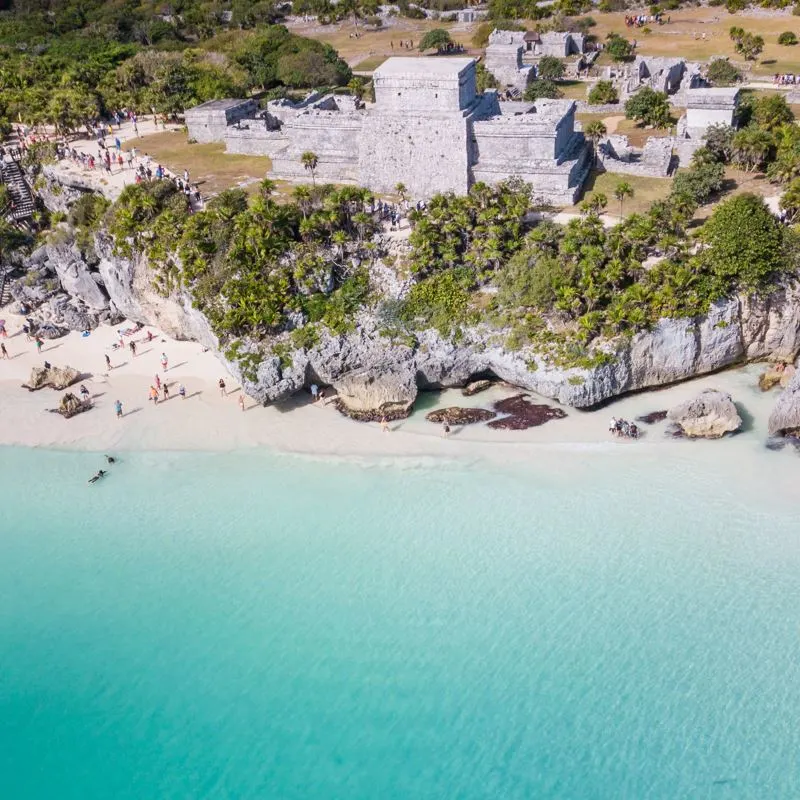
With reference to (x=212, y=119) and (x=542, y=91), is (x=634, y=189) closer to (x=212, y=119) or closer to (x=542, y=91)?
(x=542, y=91)

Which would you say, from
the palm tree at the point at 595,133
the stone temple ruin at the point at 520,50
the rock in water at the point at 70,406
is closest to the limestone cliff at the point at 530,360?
the rock in water at the point at 70,406

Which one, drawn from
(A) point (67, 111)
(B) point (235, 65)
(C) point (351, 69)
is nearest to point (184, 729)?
(A) point (67, 111)

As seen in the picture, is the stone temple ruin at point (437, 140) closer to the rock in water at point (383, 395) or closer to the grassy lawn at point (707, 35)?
the rock in water at point (383, 395)

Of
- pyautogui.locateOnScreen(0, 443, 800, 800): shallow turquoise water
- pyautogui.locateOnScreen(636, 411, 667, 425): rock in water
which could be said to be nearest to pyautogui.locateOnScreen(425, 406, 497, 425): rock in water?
pyautogui.locateOnScreen(0, 443, 800, 800): shallow turquoise water

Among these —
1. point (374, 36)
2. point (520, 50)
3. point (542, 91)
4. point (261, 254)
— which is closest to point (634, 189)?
point (542, 91)

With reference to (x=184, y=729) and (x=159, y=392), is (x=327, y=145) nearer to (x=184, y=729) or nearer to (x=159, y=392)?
(x=159, y=392)

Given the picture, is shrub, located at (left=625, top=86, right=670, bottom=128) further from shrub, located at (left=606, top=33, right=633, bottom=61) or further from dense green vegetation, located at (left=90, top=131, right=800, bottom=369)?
shrub, located at (left=606, top=33, right=633, bottom=61)
